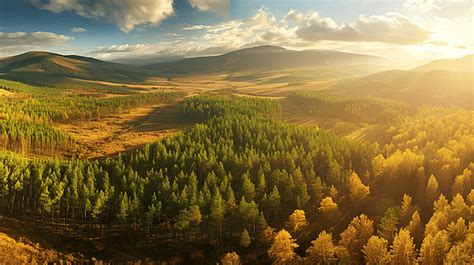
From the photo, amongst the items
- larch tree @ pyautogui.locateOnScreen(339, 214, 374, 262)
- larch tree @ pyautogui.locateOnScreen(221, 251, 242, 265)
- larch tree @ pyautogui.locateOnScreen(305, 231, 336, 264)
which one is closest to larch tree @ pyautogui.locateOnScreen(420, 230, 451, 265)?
larch tree @ pyautogui.locateOnScreen(339, 214, 374, 262)

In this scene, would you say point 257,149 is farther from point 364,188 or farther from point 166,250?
point 166,250

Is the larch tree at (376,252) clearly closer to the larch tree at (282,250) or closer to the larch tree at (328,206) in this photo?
the larch tree at (282,250)

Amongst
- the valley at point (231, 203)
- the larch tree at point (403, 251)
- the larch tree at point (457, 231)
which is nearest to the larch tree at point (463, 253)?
the valley at point (231, 203)

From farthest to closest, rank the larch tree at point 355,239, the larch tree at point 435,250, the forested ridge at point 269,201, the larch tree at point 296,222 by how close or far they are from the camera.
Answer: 1. the larch tree at point 296,222
2. the forested ridge at point 269,201
3. the larch tree at point 355,239
4. the larch tree at point 435,250

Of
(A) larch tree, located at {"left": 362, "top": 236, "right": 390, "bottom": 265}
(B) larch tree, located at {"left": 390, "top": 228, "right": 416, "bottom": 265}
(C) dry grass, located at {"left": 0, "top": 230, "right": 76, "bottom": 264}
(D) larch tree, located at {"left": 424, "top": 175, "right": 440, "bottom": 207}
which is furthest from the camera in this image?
(D) larch tree, located at {"left": 424, "top": 175, "right": 440, "bottom": 207}

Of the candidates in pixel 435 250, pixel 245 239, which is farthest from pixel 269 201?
pixel 435 250

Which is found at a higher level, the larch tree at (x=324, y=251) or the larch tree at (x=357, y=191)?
the larch tree at (x=357, y=191)

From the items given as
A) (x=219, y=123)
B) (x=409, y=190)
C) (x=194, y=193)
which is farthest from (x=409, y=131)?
(x=194, y=193)

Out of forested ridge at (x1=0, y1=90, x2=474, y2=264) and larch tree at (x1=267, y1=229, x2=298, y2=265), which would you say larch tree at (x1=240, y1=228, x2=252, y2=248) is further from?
larch tree at (x1=267, y1=229, x2=298, y2=265)

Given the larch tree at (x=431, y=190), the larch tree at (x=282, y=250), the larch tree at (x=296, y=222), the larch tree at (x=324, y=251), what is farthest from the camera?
the larch tree at (x=431, y=190)
